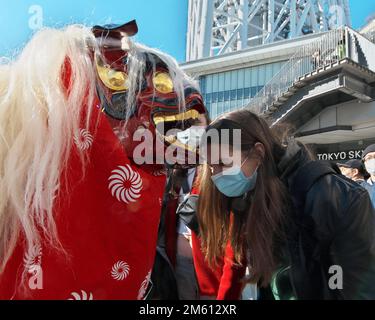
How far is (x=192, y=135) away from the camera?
133cm

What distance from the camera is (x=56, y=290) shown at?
39.5 inches

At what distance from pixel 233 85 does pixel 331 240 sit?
2995 centimetres

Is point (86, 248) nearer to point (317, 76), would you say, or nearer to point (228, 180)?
point (228, 180)

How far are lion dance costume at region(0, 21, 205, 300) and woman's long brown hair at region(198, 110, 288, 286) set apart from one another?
439mm

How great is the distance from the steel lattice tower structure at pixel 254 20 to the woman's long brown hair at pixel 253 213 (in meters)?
35.4

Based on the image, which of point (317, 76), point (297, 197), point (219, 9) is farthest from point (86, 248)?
point (219, 9)

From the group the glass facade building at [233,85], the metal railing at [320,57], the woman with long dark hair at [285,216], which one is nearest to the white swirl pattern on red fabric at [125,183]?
the woman with long dark hair at [285,216]

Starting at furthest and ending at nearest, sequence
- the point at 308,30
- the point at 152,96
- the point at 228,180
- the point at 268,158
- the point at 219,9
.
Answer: the point at 308,30 → the point at 219,9 → the point at 228,180 → the point at 268,158 → the point at 152,96

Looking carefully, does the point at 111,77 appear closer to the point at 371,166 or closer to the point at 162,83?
the point at 162,83

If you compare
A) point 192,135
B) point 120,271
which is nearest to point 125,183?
point 120,271

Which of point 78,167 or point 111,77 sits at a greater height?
point 111,77

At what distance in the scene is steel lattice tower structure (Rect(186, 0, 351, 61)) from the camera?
38031 millimetres
